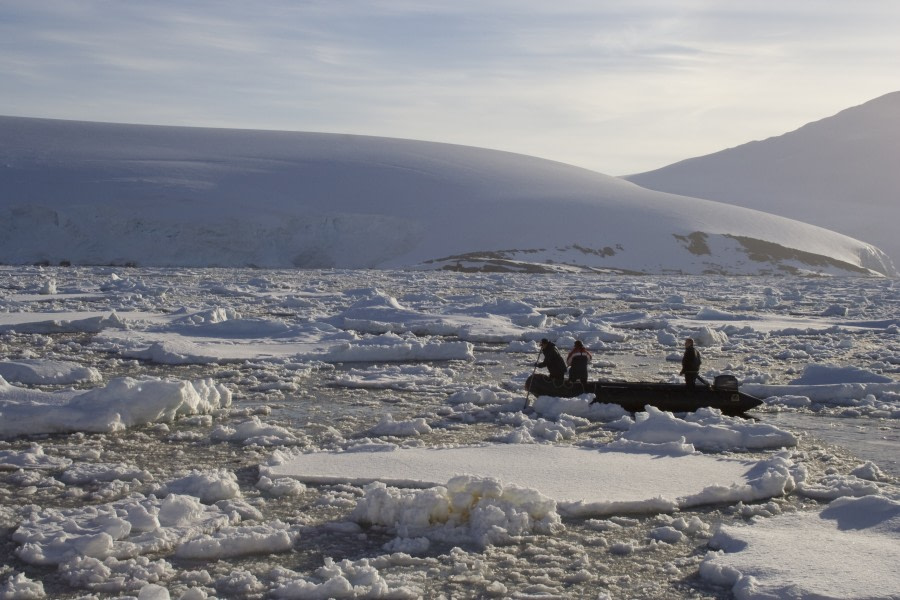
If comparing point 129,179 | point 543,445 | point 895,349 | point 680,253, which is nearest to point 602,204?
point 680,253

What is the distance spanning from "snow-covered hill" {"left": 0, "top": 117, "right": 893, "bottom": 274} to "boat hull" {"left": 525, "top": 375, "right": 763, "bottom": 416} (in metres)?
38.4

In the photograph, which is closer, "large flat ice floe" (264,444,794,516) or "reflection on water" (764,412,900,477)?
"large flat ice floe" (264,444,794,516)

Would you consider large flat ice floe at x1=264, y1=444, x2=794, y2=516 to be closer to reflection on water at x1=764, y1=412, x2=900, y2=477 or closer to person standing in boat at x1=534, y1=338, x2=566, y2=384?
reflection on water at x1=764, y1=412, x2=900, y2=477

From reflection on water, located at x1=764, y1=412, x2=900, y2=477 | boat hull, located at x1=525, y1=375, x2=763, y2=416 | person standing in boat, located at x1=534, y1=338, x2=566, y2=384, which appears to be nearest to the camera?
reflection on water, located at x1=764, y1=412, x2=900, y2=477

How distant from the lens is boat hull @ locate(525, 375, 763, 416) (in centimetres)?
882

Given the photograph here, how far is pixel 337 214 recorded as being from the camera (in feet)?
176

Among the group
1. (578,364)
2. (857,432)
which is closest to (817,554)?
(857,432)

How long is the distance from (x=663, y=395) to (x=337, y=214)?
45.8 m

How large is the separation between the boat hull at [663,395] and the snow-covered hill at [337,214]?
3836 centimetres

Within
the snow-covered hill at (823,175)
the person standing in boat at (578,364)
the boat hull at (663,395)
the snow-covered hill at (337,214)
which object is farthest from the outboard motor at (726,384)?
the snow-covered hill at (823,175)

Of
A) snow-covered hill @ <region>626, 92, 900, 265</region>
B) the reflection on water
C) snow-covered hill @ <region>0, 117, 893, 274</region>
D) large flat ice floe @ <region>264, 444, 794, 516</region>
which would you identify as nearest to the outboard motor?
the reflection on water

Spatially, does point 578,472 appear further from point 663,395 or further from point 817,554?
point 663,395

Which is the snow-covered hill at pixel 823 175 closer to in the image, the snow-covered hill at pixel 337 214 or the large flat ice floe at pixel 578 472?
the snow-covered hill at pixel 337 214

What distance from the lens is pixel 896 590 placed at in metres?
4.43
